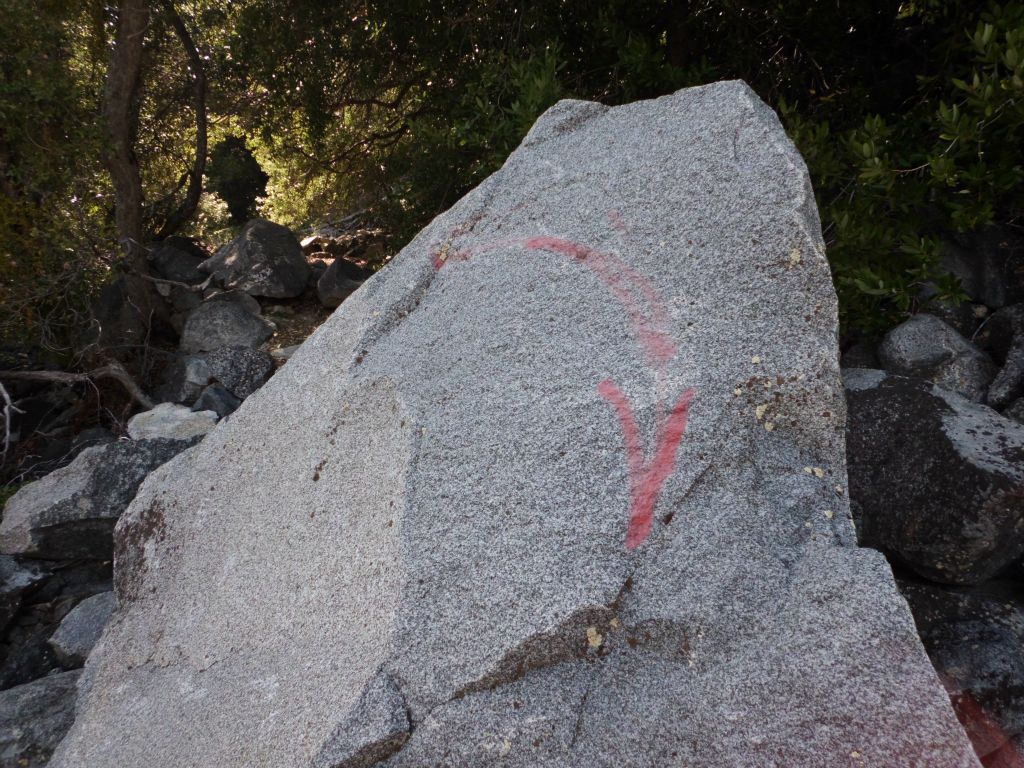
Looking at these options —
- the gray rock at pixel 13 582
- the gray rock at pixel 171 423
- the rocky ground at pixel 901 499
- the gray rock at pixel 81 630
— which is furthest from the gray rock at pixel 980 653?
the gray rock at pixel 171 423

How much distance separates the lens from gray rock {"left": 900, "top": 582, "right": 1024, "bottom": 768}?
181 cm

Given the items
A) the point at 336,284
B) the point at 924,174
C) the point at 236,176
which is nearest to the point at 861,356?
the point at 924,174

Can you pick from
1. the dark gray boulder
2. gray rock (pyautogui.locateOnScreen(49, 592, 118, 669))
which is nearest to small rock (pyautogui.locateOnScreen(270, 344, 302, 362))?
gray rock (pyautogui.locateOnScreen(49, 592, 118, 669))

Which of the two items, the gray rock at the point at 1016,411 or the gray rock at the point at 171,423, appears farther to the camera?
the gray rock at the point at 171,423

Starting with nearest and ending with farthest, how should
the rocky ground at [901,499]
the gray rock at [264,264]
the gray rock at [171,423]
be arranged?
1. the rocky ground at [901,499]
2. the gray rock at [171,423]
3. the gray rock at [264,264]

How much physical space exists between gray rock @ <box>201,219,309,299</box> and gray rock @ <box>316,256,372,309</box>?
0.23 meters

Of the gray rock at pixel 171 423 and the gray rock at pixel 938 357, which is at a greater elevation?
the gray rock at pixel 171 423

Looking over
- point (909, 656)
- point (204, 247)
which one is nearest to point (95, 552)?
point (909, 656)

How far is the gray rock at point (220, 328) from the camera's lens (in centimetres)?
560

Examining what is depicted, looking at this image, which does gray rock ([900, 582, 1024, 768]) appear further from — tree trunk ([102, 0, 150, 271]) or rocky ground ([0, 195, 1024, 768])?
tree trunk ([102, 0, 150, 271])

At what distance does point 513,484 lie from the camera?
167 cm

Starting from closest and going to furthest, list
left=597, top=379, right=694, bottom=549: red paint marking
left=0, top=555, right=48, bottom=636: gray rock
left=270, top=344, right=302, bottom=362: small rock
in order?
left=597, top=379, right=694, bottom=549: red paint marking → left=0, top=555, right=48, bottom=636: gray rock → left=270, top=344, right=302, bottom=362: small rock

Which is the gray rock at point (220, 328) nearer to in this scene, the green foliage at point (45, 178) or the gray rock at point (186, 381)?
the gray rock at point (186, 381)

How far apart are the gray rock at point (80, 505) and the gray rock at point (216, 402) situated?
106 centimetres
